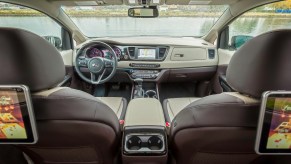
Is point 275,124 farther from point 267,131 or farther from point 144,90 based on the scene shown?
point 144,90

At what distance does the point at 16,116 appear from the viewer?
1157mm

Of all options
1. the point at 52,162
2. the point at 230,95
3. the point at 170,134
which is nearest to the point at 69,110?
the point at 52,162

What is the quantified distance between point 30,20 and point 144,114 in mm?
1863

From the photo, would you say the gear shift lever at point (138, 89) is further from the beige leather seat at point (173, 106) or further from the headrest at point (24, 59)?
the headrest at point (24, 59)

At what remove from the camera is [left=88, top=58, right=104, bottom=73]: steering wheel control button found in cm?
291

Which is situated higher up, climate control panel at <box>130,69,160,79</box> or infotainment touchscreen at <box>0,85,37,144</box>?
infotainment touchscreen at <box>0,85,37,144</box>

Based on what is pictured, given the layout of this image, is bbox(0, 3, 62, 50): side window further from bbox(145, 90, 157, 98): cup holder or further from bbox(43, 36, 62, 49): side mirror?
bbox(145, 90, 157, 98): cup holder

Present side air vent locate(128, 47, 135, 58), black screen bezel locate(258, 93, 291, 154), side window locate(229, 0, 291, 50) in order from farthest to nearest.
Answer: side air vent locate(128, 47, 135, 58), side window locate(229, 0, 291, 50), black screen bezel locate(258, 93, 291, 154)

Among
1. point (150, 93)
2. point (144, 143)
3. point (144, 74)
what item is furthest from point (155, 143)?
point (144, 74)

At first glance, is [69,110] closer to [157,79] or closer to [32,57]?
[32,57]

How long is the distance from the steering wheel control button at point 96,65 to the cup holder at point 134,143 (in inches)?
59.5

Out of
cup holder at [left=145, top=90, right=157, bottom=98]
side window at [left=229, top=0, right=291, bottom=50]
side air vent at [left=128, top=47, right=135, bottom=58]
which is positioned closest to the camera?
side window at [left=229, top=0, right=291, bottom=50]

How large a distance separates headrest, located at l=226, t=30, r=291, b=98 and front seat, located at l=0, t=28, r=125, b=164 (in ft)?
2.30

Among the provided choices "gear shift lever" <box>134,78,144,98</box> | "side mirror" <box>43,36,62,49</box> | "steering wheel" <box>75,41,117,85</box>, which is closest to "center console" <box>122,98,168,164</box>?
"steering wheel" <box>75,41,117,85</box>
